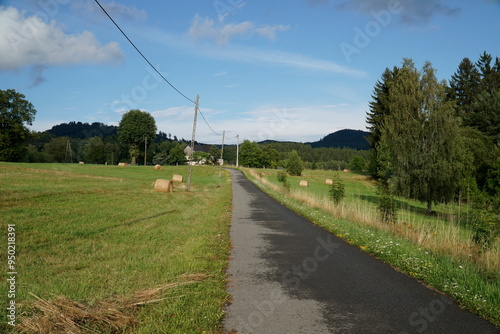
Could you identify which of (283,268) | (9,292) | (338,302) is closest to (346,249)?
(283,268)

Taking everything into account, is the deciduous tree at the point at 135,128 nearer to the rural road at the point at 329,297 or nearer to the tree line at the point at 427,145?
the tree line at the point at 427,145

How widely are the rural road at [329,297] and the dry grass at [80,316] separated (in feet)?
4.33

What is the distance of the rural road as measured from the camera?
13.5 feet

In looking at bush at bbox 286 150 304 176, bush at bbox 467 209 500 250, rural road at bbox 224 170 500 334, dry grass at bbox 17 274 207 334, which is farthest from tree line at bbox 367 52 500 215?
bush at bbox 286 150 304 176

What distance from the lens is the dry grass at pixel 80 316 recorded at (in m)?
3.77

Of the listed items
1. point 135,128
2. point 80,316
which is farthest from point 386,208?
point 135,128

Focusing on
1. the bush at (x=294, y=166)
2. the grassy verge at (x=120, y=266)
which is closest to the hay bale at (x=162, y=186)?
the grassy verge at (x=120, y=266)

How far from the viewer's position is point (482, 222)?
8.91 meters

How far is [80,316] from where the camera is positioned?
4027 millimetres

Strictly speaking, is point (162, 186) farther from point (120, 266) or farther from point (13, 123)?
point (13, 123)

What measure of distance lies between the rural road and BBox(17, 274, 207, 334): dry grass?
132 centimetres

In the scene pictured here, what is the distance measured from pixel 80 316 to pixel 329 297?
3648 millimetres

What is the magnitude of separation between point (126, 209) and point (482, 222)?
46.5 ft

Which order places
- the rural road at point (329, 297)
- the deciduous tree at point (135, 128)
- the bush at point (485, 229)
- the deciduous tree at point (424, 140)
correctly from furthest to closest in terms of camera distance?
the deciduous tree at point (135, 128)
the deciduous tree at point (424, 140)
the bush at point (485, 229)
the rural road at point (329, 297)
